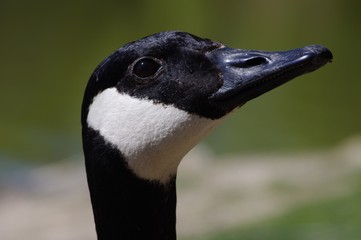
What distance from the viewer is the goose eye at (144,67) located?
222cm

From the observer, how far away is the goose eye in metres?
2.22

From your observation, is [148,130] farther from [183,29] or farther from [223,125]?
[183,29]

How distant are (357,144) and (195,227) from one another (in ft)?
7.38

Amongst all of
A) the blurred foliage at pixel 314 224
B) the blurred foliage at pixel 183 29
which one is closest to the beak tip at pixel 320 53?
the blurred foliage at pixel 314 224

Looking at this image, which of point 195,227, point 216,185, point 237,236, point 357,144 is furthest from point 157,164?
point 357,144

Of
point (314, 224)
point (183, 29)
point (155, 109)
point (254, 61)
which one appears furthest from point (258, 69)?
point (183, 29)

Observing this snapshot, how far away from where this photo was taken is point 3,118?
32.1 ft

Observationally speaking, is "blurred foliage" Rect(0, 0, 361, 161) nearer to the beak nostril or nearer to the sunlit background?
the sunlit background

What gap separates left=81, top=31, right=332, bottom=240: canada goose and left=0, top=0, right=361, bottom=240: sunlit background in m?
2.80

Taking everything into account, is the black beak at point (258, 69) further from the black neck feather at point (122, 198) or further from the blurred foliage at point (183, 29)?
the blurred foliage at point (183, 29)

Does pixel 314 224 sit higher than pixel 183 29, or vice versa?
pixel 183 29

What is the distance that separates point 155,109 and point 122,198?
27 centimetres

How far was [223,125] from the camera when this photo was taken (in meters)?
9.28

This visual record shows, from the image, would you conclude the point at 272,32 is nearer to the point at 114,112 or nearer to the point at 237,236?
the point at 237,236
